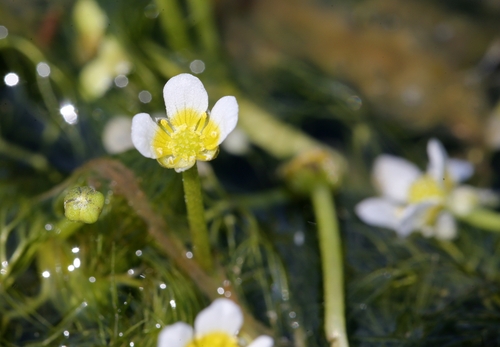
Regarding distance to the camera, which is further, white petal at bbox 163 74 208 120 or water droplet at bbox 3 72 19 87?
water droplet at bbox 3 72 19 87

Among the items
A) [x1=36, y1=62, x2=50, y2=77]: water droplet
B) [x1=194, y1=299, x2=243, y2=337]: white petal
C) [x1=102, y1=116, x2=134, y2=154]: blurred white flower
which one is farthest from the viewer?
[x1=36, y1=62, x2=50, y2=77]: water droplet

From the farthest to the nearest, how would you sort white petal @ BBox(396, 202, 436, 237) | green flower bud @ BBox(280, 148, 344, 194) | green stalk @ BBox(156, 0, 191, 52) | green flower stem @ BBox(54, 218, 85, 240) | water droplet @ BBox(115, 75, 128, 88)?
1. green stalk @ BBox(156, 0, 191, 52)
2. water droplet @ BBox(115, 75, 128, 88)
3. green flower bud @ BBox(280, 148, 344, 194)
4. white petal @ BBox(396, 202, 436, 237)
5. green flower stem @ BBox(54, 218, 85, 240)

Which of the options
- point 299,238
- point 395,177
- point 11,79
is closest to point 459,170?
point 395,177

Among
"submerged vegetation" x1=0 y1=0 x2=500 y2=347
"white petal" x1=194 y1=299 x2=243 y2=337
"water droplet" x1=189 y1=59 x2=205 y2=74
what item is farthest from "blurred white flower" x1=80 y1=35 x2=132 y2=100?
"white petal" x1=194 y1=299 x2=243 y2=337

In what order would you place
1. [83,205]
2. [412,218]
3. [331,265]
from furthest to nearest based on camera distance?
[412,218], [331,265], [83,205]

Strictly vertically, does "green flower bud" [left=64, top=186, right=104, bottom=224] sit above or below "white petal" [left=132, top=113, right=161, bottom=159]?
below

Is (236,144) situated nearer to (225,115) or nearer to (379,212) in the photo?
(379,212)

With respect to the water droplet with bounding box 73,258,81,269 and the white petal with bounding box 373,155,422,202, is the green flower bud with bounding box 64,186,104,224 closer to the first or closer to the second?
the water droplet with bounding box 73,258,81,269
